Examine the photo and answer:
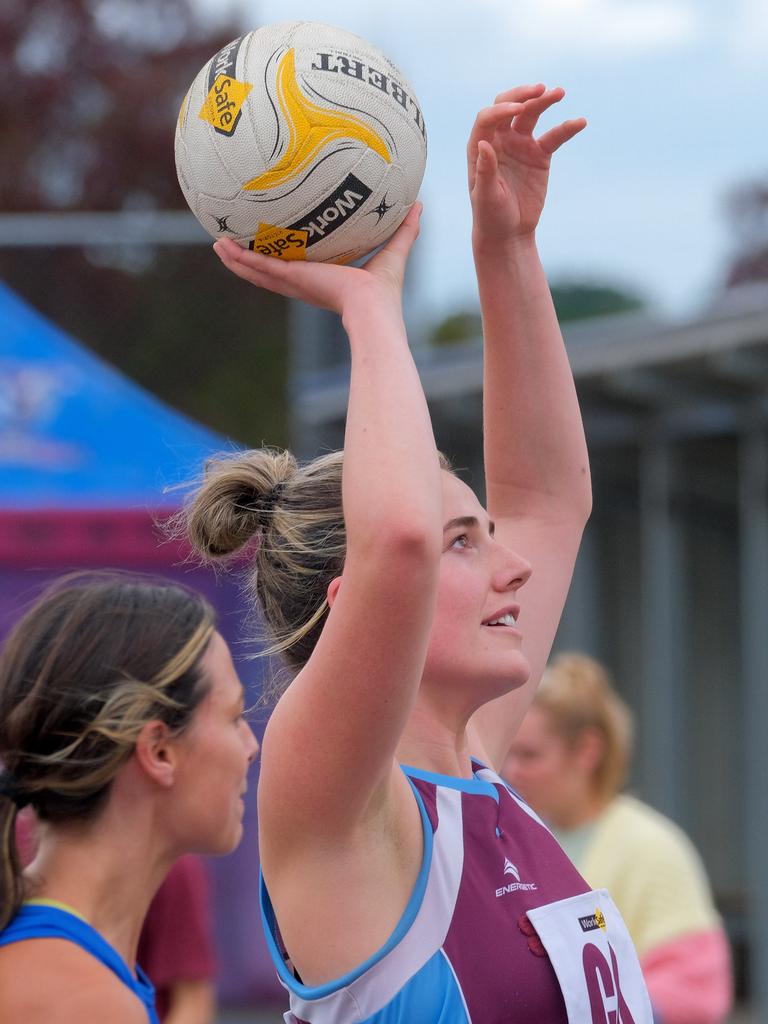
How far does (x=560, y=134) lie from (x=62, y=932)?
57.2 inches

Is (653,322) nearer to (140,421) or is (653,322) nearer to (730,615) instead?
(730,615)

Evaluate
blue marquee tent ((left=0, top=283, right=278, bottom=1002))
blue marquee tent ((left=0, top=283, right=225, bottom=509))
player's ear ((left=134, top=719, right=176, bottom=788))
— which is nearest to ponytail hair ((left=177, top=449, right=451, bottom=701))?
player's ear ((left=134, top=719, right=176, bottom=788))

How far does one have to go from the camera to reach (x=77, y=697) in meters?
2.31

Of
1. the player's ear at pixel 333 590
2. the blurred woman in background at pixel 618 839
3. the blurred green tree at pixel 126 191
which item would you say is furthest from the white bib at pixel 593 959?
the blurred green tree at pixel 126 191

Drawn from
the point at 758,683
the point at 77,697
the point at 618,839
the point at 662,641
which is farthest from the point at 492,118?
the point at 662,641

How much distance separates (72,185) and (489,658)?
1793cm

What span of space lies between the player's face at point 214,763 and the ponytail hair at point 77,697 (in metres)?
0.08

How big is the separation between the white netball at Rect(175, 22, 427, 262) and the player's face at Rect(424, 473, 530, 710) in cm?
43

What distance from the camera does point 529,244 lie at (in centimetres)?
244

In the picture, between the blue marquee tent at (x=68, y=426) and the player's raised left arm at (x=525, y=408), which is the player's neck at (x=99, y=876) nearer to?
the player's raised left arm at (x=525, y=408)

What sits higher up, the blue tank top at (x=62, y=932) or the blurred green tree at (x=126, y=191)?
the blurred green tree at (x=126, y=191)

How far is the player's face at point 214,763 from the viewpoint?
250cm

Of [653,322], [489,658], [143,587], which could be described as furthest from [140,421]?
[489,658]

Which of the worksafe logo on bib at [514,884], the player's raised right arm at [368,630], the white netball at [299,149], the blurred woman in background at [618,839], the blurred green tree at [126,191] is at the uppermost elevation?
the blurred green tree at [126,191]
